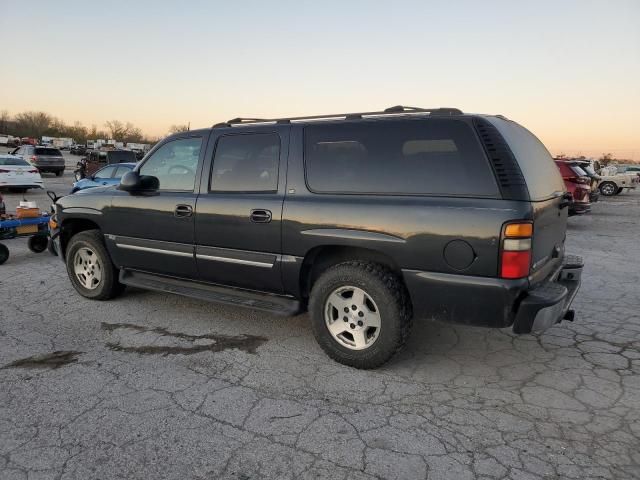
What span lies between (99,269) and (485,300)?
13.4 ft

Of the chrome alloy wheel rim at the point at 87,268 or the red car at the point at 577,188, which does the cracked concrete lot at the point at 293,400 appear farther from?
the red car at the point at 577,188

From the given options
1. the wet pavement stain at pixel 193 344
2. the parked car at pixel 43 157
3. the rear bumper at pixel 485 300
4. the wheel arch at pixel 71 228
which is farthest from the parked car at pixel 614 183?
the parked car at pixel 43 157

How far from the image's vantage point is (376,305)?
341cm

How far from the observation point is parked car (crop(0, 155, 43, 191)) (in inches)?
677

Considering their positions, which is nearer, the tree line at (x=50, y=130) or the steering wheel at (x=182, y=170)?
the steering wheel at (x=182, y=170)

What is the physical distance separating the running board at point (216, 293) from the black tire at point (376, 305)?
1.02 ft

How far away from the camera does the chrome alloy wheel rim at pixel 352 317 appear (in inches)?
138

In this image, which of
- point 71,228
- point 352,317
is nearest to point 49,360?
point 71,228

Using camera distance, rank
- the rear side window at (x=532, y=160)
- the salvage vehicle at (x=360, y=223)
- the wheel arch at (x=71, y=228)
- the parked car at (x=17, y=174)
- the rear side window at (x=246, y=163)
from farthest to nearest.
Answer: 1. the parked car at (x=17, y=174)
2. the wheel arch at (x=71, y=228)
3. the rear side window at (x=246, y=163)
4. the rear side window at (x=532, y=160)
5. the salvage vehicle at (x=360, y=223)

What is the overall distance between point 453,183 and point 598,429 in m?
1.72

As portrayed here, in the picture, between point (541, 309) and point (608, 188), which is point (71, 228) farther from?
point (608, 188)

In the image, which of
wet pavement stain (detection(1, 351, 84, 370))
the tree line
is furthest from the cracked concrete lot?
the tree line

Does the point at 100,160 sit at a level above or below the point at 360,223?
above

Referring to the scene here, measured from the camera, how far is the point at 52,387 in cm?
327
